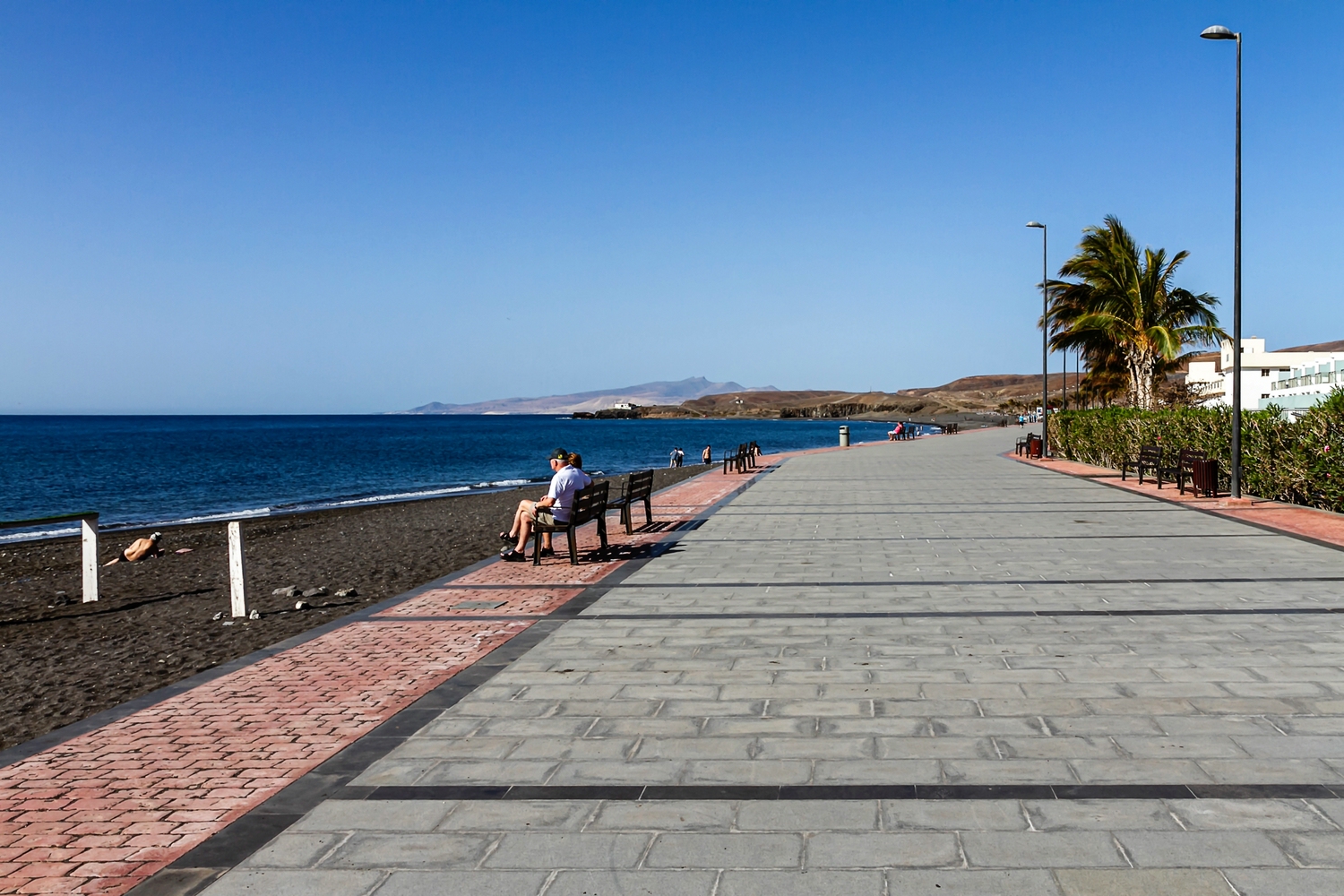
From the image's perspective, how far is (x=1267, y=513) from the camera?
47.5 ft

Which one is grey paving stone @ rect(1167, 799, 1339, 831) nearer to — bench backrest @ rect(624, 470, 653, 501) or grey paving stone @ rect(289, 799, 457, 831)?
grey paving stone @ rect(289, 799, 457, 831)

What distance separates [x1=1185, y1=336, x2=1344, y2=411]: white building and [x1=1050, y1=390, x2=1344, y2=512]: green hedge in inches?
1079

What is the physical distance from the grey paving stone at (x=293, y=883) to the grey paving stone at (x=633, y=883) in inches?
26.4

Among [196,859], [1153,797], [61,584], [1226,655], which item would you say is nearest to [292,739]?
[196,859]

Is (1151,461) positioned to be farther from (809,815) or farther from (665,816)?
(665,816)

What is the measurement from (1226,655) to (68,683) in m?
7.97

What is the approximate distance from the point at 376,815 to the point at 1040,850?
102 inches

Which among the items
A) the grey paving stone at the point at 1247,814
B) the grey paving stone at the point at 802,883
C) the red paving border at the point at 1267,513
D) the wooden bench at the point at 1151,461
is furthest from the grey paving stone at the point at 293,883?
the wooden bench at the point at 1151,461

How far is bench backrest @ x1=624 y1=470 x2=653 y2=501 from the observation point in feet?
44.1

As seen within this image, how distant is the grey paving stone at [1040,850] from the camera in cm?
334

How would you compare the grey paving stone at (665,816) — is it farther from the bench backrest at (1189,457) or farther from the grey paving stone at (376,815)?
the bench backrest at (1189,457)

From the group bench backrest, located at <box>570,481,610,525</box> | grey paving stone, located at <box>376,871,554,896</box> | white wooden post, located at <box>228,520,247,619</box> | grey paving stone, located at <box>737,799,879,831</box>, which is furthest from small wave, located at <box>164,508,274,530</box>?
grey paving stone, located at <box>737,799,879,831</box>

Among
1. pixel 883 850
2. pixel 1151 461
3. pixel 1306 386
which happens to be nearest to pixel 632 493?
pixel 883 850

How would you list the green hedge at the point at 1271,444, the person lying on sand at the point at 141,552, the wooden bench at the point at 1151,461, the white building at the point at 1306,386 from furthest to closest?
the white building at the point at 1306,386
the wooden bench at the point at 1151,461
the person lying on sand at the point at 141,552
the green hedge at the point at 1271,444
